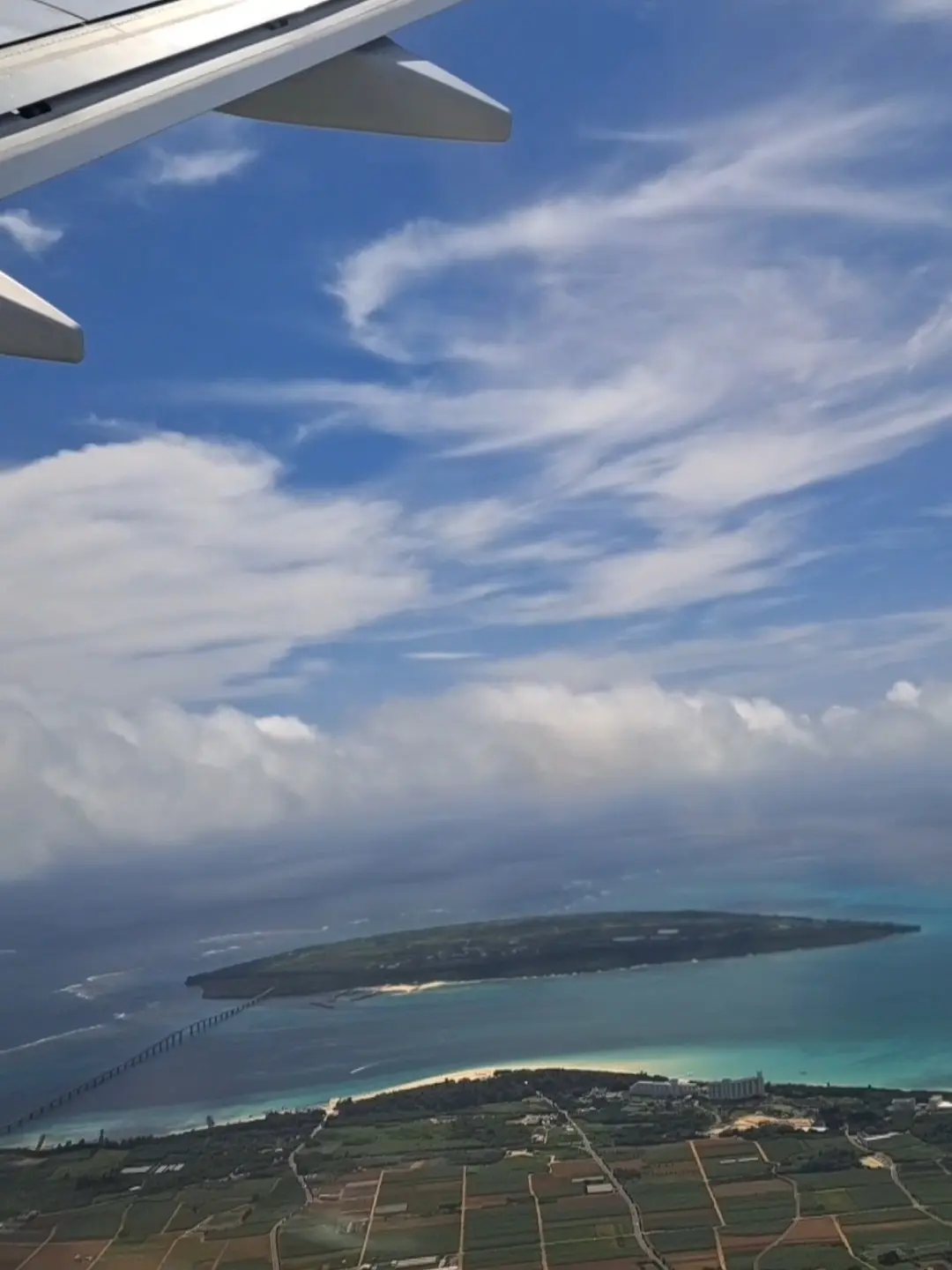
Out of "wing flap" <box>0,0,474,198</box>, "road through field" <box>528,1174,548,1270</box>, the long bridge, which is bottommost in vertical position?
"road through field" <box>528,1174,548,1270</box>

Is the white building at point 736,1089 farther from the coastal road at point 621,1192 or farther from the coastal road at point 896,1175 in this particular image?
the coastal road at point 621,1192

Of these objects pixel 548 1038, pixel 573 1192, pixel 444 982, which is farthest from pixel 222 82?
pixel 444 982

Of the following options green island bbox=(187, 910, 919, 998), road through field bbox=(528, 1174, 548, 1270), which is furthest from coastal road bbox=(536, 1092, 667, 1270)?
green island bbox=(187, 910, 919, 998)

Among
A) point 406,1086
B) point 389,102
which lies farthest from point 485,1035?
point 389,102

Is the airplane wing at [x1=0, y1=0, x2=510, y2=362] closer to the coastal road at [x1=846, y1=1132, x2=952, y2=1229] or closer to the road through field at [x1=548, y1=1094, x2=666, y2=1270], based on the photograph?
the road through field at [x1=548, y1=1094, x2=666, y2=1270]

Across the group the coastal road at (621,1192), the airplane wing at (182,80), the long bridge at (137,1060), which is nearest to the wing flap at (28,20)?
the airplane wing at (182,80)

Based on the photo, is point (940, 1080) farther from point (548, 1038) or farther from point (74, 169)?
point (74, 169)

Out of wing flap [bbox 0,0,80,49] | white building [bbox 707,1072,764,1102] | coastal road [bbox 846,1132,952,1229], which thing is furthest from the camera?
white building [bbox 707,1072,764,1102]

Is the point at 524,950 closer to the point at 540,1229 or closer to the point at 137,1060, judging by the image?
the point at 137,1060
